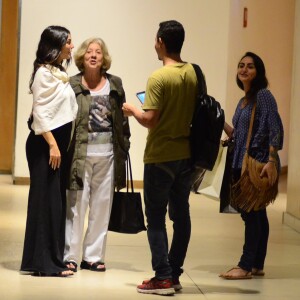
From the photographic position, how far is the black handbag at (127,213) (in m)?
6.74

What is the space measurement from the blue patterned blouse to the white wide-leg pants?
904 mm

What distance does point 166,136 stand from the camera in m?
5.96

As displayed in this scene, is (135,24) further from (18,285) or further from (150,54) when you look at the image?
(18,285)

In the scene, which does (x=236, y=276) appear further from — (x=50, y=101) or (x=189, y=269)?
(x=50, y=101)

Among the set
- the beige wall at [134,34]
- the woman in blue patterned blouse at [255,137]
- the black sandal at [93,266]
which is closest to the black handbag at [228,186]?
the woman in blue patterned blouse at [255,137]

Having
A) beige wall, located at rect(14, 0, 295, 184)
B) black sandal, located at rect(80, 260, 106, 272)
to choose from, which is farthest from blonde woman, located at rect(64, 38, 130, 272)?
beige wall, located at rect(14, 0, 295, 184)

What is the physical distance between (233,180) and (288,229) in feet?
9.59

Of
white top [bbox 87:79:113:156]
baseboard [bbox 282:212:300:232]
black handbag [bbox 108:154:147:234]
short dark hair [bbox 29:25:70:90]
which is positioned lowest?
baseboard [bbox 282:212:300:232]

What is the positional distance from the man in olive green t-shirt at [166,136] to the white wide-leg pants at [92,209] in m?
0.85

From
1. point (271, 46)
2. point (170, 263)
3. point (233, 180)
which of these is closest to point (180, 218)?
point (170, 263)

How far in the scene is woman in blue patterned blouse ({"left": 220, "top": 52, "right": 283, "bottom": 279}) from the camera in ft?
21.7

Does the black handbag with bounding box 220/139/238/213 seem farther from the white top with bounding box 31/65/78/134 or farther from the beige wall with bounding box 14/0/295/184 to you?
the beige wall with bounding box 14/0/295/184

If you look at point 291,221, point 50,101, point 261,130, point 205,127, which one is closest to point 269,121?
point 261,130

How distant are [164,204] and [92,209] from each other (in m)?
1.02
